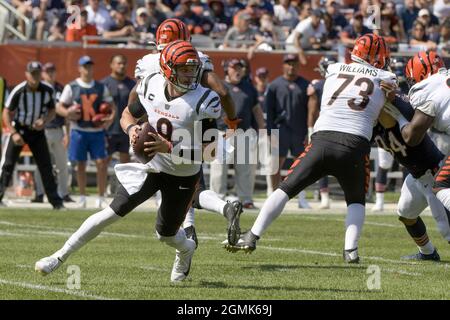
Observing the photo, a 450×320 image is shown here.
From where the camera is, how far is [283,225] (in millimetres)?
12445

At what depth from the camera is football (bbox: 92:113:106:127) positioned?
1441 cm

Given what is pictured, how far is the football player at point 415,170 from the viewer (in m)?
8.84

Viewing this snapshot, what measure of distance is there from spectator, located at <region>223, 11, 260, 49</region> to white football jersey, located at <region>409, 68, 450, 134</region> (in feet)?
30.6

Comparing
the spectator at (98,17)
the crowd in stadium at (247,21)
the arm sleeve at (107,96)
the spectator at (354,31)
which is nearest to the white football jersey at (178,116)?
the arm sleeve at (107,96)

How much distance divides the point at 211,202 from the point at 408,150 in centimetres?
158

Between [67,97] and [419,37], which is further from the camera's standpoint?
[419,37]

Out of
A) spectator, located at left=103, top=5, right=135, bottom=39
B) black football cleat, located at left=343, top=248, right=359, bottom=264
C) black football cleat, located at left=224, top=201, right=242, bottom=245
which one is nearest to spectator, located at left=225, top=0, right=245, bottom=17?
spectator, located at left=103, top=5, right=135, bottom=39

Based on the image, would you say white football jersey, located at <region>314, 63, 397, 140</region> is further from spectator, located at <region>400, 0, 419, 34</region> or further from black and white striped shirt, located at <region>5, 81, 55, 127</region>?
spectator, located at <region>400, 0, 419, 34</region>

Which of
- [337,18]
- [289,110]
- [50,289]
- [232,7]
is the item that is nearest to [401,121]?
[50,289]

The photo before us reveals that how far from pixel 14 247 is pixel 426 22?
11.3 metres

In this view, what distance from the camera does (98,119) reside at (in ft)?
47.3

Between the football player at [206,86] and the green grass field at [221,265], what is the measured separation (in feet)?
1.34

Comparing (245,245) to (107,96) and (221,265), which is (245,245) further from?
(107,96)

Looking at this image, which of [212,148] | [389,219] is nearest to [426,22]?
[389,219]
